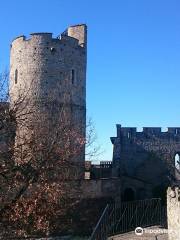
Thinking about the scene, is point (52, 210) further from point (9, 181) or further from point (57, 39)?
point (57, 39)

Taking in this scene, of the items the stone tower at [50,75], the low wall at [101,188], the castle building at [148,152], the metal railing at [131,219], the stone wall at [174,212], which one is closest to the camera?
the stone wall at [174,212]

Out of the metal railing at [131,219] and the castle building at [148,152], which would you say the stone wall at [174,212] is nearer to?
the metal railing at [131,219]

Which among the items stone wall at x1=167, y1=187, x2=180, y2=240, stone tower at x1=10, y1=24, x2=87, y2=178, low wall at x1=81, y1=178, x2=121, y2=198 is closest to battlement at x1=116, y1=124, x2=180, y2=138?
stone tower at x1=10, y1=24, x2=87, y2=178

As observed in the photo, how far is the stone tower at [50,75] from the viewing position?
25.9 meters

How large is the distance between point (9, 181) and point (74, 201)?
32.5 ft

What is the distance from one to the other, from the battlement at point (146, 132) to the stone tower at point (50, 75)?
7108mm

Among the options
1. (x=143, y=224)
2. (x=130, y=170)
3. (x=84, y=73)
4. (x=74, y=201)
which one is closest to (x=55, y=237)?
(x=74, y=201)

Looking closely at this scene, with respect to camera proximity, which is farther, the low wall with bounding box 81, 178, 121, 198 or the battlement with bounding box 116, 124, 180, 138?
the battlement with bounding box 116, 124, 180, 138

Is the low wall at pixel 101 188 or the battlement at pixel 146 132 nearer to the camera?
the low wall at pixel 101 188

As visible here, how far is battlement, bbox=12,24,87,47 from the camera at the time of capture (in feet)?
85.9

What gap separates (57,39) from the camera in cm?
2625

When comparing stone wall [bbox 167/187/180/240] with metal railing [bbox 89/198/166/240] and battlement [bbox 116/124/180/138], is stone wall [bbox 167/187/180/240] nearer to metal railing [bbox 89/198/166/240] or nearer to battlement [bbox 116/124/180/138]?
metal railing [bbox 89/198/166/240]

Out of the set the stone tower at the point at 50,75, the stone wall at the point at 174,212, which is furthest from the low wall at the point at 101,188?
the stone wall at the point at 174,212

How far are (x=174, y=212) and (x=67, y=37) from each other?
52.0ft
